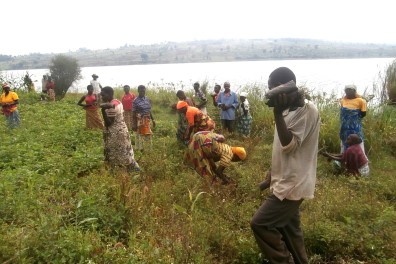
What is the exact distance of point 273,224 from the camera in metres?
2.95

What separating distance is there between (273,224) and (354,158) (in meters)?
3.70

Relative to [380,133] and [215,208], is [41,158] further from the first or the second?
[380,133]

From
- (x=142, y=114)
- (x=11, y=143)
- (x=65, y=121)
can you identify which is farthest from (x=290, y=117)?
(x=65, y=121)

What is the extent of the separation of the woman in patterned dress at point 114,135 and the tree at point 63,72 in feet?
49.9

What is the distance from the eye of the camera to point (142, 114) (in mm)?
7949

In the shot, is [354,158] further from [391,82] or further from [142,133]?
[391,82]

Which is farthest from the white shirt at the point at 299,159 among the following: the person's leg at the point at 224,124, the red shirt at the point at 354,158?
the person's leg at the point at 224,124

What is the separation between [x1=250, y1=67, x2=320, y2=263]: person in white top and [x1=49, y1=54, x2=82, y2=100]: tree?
18.5 m

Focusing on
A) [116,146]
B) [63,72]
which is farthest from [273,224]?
[63,72]

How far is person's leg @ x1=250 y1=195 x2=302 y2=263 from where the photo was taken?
2934 mm

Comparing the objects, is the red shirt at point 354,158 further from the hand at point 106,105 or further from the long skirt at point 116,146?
the hand at point 106,105

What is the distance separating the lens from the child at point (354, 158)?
19.7 ft

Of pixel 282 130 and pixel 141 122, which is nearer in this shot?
pixel 282 130

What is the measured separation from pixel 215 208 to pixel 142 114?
4.00 metres
